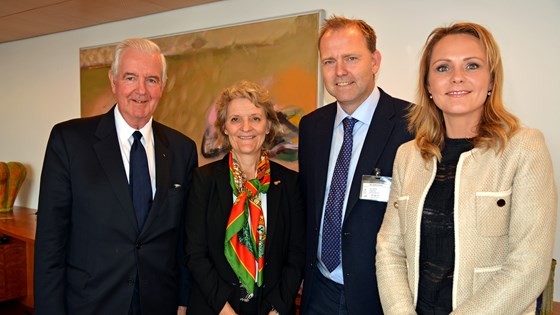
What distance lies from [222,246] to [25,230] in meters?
3.30

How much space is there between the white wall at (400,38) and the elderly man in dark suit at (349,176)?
3.34 ft

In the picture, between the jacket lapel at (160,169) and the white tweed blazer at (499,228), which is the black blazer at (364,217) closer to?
the white tweed blazer at (499,228)

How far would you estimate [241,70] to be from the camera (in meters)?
3.86

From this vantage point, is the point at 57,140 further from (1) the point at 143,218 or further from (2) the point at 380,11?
(2) the point at 380,11

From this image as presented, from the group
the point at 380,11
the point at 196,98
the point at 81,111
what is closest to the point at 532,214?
the point at 380,11

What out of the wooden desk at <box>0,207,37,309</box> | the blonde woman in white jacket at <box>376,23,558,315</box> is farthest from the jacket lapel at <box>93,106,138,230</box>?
the wooden desk at <box>0,207,37,309</box>

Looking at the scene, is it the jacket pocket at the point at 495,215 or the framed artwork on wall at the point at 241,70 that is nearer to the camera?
the jacket pocket at the point at 495,215

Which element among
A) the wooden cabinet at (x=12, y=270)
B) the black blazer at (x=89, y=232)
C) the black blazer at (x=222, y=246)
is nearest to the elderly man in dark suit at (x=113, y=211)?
the black blazer at (x=89, y=232)

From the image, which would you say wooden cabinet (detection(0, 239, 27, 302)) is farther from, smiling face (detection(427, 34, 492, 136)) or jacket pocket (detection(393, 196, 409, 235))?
smiling face (detection(427, 34, 492, 136))

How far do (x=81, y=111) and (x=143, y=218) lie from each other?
11.8 feet

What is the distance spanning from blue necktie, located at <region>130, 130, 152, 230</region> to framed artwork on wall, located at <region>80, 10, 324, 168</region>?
1.65 meters

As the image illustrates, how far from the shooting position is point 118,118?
216 cm

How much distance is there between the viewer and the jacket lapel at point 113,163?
6.53 feet

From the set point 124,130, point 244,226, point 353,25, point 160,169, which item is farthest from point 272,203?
point 353,25
